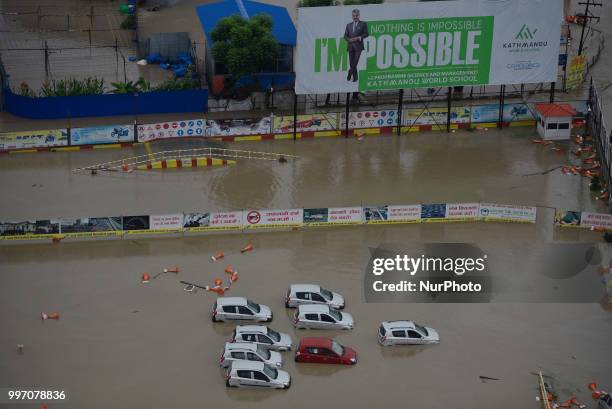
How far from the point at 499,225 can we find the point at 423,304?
9.29 m

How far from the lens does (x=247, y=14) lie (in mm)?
69438

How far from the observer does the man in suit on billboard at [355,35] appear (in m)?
57.3

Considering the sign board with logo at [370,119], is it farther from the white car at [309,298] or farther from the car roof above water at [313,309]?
the car roof above water at [313,309]

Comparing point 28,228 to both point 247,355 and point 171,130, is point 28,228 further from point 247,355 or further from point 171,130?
point 247,355

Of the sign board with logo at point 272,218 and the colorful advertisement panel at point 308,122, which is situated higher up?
the colorful advertisement panel at point 308,122

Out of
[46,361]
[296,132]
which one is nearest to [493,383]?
[46,361]

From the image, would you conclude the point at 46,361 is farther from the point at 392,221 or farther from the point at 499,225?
the point at 499,225

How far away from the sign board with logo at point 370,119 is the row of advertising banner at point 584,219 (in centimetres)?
1526

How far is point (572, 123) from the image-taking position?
206ft

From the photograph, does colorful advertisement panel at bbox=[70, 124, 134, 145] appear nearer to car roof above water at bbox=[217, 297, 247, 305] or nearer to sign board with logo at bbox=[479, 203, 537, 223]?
car roof above water at bbox=[217, 297, 247, 305]

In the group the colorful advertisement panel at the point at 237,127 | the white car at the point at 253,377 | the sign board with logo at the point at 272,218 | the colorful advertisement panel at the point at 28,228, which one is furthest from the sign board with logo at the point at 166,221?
the colorful advertisement panel at the point at 237,127

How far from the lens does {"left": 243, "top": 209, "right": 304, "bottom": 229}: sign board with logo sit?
160ft

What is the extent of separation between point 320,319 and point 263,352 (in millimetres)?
3428

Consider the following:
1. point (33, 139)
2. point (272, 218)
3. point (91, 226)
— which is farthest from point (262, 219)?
point (33, 139)
